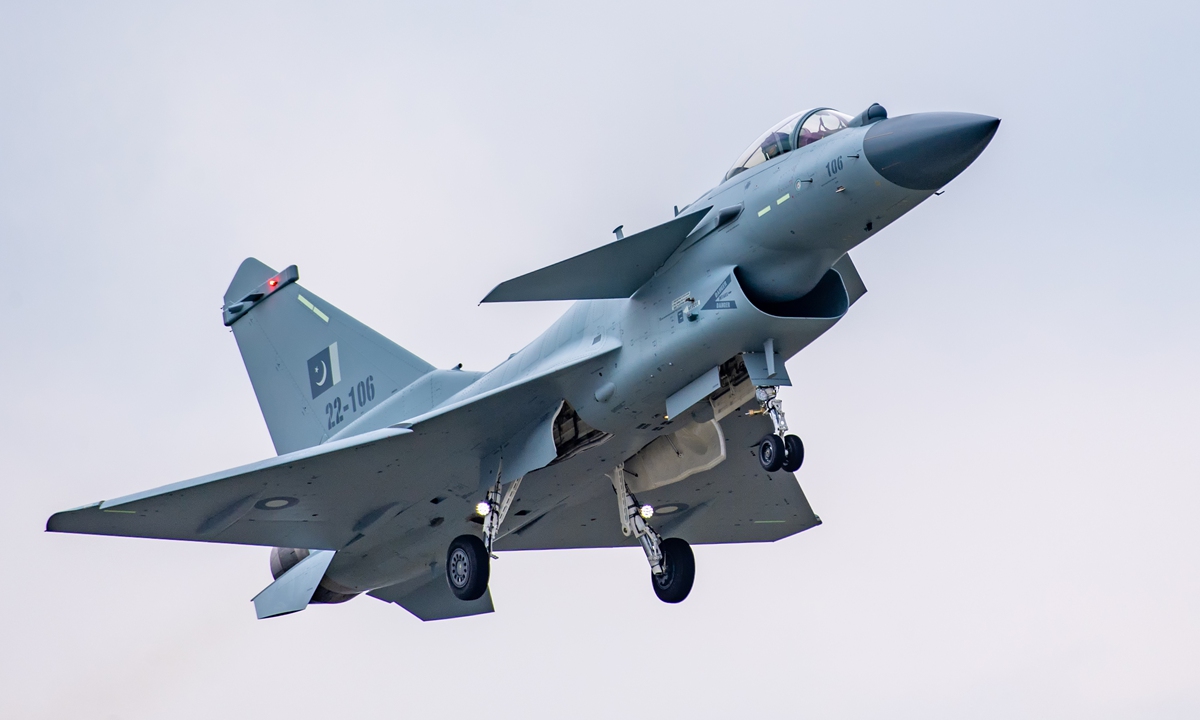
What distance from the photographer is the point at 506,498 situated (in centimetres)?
1689

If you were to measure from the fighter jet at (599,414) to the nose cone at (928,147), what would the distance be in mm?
22

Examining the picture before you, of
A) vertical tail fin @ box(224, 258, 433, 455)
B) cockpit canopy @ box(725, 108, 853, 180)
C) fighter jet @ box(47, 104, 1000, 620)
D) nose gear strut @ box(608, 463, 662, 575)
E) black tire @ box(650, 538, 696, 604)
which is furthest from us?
vertical tail fin @ box(224, 258, 433, 455)

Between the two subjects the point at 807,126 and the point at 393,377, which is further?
the point at 393,377

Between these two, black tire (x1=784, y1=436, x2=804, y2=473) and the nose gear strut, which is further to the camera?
the nose gear strut

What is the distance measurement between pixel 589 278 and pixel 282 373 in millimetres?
8247

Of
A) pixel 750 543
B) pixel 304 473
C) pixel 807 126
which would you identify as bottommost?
pixel 750 543

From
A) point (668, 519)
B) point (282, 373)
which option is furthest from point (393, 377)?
point (668, 519)

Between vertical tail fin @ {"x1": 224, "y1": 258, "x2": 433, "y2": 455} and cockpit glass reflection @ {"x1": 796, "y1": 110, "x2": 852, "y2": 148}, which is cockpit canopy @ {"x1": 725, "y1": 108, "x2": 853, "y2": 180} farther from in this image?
vertical tail fin @ {"x1": 224, "y1": 258, "x2": 433, "y2": 455}

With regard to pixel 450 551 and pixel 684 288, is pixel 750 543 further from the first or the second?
pixel 684 288

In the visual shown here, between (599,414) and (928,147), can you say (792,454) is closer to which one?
(599,414)

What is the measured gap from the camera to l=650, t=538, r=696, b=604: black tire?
17.6 m

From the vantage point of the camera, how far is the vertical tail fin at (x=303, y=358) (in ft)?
65.8

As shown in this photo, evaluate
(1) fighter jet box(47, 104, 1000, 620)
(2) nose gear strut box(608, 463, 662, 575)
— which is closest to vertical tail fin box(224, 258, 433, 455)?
(1) fighter jet box(47, 104, 1000, 620)

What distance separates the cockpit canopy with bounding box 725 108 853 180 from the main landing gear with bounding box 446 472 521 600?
4942 mm
